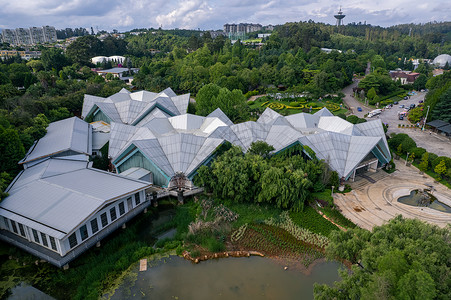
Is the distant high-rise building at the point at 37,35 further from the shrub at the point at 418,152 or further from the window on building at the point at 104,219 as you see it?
the shrub at the point at 418,152

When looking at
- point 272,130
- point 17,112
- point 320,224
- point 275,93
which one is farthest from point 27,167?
point 275,93

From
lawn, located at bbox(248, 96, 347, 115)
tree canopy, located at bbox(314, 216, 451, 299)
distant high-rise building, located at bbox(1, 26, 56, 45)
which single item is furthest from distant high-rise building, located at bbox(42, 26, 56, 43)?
Result: tree canopy, located at bbox(314, 216, 451, 299)

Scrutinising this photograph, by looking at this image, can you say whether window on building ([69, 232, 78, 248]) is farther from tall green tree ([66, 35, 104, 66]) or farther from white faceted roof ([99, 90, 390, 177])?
tall green tree ([66, 35, 104, 66])

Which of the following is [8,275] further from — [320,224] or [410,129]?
[410,129]

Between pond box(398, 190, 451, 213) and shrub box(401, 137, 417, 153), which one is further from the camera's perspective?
shrub box(401, 137, 417, 153)

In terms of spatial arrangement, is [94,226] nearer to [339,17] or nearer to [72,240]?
[72,240]

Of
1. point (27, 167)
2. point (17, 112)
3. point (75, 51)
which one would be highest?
point (75, 51)
